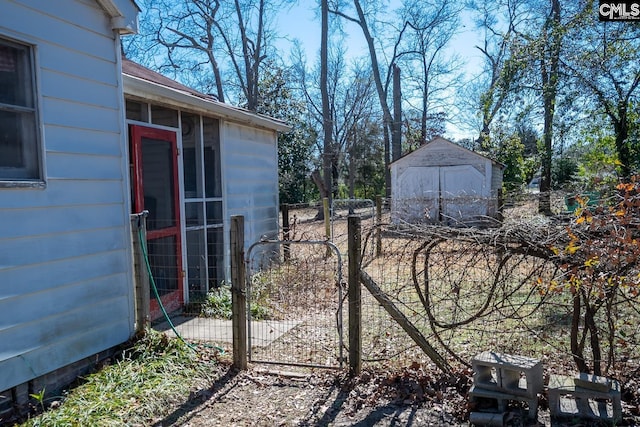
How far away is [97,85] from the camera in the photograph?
4449 mm

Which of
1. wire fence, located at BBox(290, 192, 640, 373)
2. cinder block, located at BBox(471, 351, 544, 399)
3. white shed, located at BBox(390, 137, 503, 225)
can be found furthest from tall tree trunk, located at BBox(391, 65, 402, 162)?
cinder block, located at BBox(471, 351, 544, 399)

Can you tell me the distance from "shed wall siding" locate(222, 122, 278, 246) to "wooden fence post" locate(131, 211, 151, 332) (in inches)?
98.8

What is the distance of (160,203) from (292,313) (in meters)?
2.37

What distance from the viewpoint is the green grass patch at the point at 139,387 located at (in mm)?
3465

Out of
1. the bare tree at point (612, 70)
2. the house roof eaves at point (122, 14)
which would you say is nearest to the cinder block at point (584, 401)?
the house roof eaves at point (122, 14)

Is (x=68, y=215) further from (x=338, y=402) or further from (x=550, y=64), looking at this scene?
(x=550, y=64)

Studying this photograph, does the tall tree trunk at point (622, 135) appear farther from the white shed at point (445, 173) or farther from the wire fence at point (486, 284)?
the wire fence at point (486, 284)

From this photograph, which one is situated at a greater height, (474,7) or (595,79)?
(474,7)

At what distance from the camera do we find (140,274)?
4.86 metres

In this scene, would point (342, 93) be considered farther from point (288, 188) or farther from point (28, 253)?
point (28, 253)

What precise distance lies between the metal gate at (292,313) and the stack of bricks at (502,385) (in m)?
1.28

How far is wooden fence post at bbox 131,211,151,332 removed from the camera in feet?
15.8

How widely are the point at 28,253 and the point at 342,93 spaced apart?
103 feet

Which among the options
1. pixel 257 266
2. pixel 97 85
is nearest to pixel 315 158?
pixel 257 266
